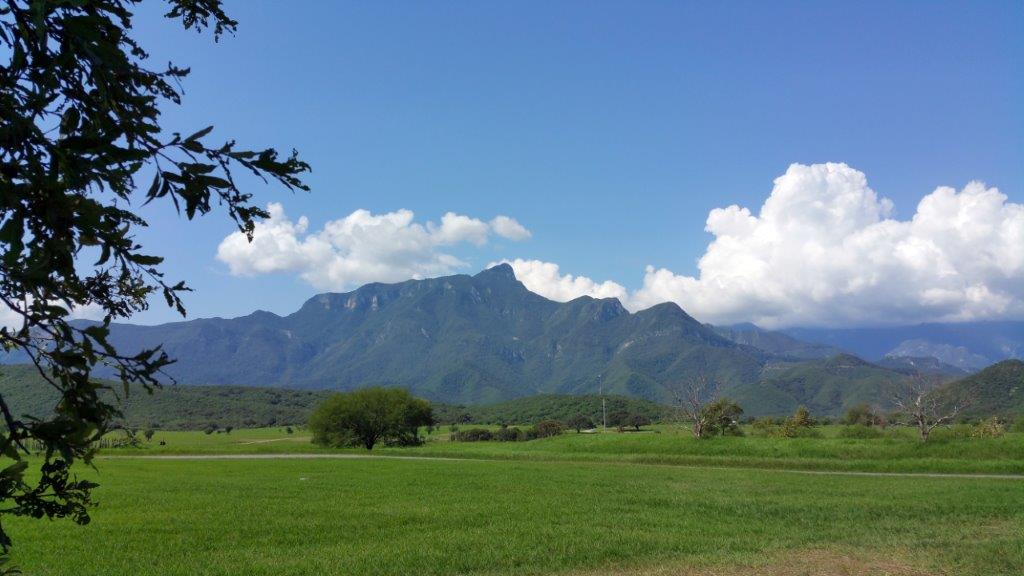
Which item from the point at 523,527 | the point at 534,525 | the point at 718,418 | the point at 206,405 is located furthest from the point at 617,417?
the point at 523,527

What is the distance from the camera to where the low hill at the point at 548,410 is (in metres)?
148

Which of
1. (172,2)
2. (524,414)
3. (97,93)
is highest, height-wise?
(172,2)

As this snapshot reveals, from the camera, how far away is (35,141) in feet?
7.36

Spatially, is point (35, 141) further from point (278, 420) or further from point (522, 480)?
point (278, 420)

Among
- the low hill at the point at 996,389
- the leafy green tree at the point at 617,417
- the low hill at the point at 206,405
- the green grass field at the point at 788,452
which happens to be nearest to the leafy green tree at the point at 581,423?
the leafy green tree at the point at 617,417

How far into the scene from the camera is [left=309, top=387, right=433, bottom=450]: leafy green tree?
226ft

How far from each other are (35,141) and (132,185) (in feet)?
3.02

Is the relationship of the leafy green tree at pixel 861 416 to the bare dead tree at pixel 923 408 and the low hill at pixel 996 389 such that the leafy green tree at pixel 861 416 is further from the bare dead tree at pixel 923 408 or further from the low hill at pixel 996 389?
the bare dead tree at pixel 923 408

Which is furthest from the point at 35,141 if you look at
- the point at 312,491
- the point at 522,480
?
the point at 522,480

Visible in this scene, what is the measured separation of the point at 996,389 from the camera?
11162 centimetres

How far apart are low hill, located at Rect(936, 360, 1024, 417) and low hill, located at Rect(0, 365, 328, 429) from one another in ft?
462

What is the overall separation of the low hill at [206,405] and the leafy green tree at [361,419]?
6149 cm

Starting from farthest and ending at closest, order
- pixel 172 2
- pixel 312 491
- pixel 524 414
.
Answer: pixel 524 414 < pixel 312 491 < pixel 172 2

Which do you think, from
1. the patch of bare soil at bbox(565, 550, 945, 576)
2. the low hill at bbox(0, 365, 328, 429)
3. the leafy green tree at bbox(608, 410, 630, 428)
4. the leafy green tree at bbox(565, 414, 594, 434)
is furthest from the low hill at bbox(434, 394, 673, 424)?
the patch of bare soil at bbox(565, 550, 945, 576)
